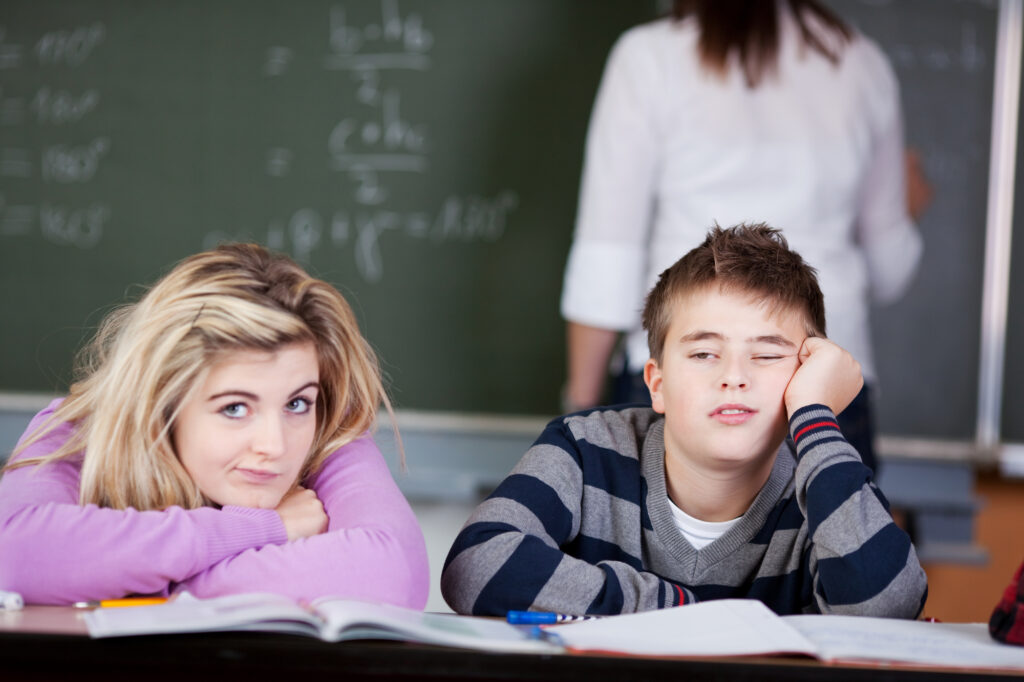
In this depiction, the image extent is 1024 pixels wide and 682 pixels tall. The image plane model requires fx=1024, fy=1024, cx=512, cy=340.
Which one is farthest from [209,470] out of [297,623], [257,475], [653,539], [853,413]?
[853,413]

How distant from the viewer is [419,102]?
2.94m

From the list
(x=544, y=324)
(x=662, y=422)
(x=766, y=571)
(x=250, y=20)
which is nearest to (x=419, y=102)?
(x=250, y=20)

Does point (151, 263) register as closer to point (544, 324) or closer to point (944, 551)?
point (544, 324)

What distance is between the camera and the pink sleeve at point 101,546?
1.04 metres

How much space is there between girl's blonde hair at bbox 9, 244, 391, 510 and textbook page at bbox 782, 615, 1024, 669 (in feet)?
2.10

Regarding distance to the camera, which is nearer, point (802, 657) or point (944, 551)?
point (802, 657)

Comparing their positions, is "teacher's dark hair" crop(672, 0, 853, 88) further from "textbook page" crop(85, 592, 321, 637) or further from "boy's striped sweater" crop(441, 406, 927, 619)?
"textbook page" crop(85, 592, 321, 637)

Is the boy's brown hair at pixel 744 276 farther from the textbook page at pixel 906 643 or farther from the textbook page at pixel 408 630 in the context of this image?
the textbook page at pixel 408 630

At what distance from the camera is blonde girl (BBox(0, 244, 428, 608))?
106 cm

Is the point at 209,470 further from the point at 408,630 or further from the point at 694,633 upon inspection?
the point at 694,633

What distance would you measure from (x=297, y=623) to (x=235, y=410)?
1.27 ft

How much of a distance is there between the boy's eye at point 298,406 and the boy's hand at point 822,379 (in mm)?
577

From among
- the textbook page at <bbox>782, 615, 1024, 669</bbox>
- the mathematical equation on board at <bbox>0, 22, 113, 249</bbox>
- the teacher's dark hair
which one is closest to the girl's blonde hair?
the textbook page at <bbox>782, 615, 1024, 669</bbox>

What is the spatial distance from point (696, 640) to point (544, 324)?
2099 millimetres
